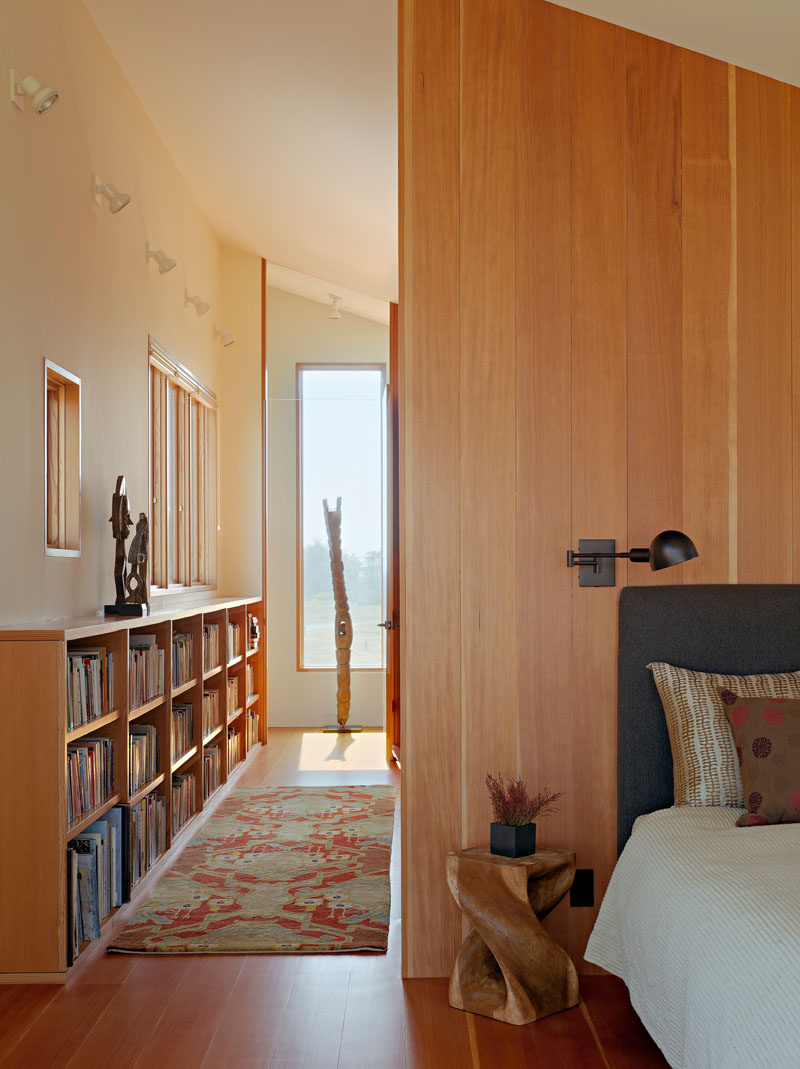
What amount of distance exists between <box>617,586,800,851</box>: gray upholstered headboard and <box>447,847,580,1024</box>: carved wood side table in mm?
363

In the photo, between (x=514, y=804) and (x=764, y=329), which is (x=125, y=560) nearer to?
(x=514, y=804)

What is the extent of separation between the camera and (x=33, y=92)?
144 inches

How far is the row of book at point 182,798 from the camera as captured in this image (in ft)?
15.9

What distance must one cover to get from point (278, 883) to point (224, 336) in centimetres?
456

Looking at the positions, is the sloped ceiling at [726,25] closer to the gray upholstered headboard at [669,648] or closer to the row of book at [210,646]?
the gray upholstered headboard at [669,648]

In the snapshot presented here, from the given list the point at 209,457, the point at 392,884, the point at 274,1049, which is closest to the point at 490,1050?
the point at 274,1049

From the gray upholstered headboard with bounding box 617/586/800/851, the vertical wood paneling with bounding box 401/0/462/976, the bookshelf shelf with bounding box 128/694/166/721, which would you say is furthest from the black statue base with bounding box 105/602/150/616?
the gray upholstered headboard with bounding box 617/586/800/851

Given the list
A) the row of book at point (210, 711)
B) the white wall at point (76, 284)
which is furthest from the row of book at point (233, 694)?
the white wall at point (76, 284)

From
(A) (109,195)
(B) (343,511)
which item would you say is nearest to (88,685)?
(A) (109,195)

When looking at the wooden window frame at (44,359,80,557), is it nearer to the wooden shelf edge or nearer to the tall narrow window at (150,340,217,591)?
the wooden shelf edge

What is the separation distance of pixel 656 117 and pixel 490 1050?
9.31ft

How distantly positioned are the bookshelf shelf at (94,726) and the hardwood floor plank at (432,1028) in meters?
1.31

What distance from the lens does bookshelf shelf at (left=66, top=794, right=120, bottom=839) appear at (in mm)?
3308

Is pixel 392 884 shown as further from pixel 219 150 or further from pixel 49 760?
pixel 219 150
